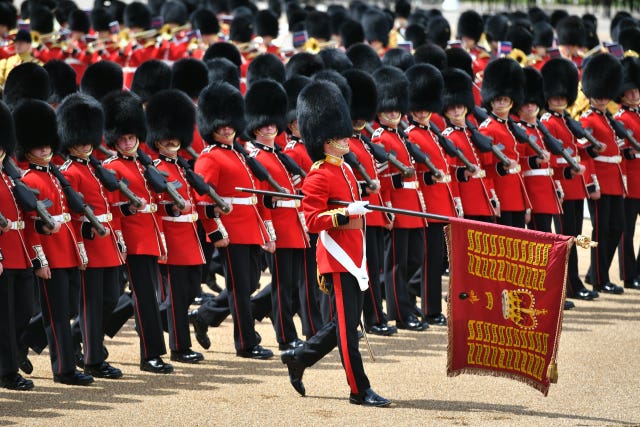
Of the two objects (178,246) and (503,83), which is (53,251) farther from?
(503,83)

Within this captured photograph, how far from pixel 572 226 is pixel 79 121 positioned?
3.72 metres

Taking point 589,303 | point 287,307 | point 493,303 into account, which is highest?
point 493,303

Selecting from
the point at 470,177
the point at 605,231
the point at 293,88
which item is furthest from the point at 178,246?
the point at 605,231

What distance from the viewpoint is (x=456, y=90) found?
939 cm

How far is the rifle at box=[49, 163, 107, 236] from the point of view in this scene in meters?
6.98

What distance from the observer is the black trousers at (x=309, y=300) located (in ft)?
26.2

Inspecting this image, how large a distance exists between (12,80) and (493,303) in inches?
133

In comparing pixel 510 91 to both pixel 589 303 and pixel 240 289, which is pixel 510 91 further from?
pixel 240 289

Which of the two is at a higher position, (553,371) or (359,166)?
(359,166)

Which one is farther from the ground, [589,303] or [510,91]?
[510,91]

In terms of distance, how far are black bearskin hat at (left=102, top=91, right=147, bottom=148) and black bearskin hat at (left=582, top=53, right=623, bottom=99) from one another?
11.8 feet

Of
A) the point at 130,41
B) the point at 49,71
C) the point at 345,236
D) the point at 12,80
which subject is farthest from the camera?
the point at 130,41

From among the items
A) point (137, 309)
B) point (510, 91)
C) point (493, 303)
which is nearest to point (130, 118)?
point (137, 309)

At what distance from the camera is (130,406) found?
6.52 meters
